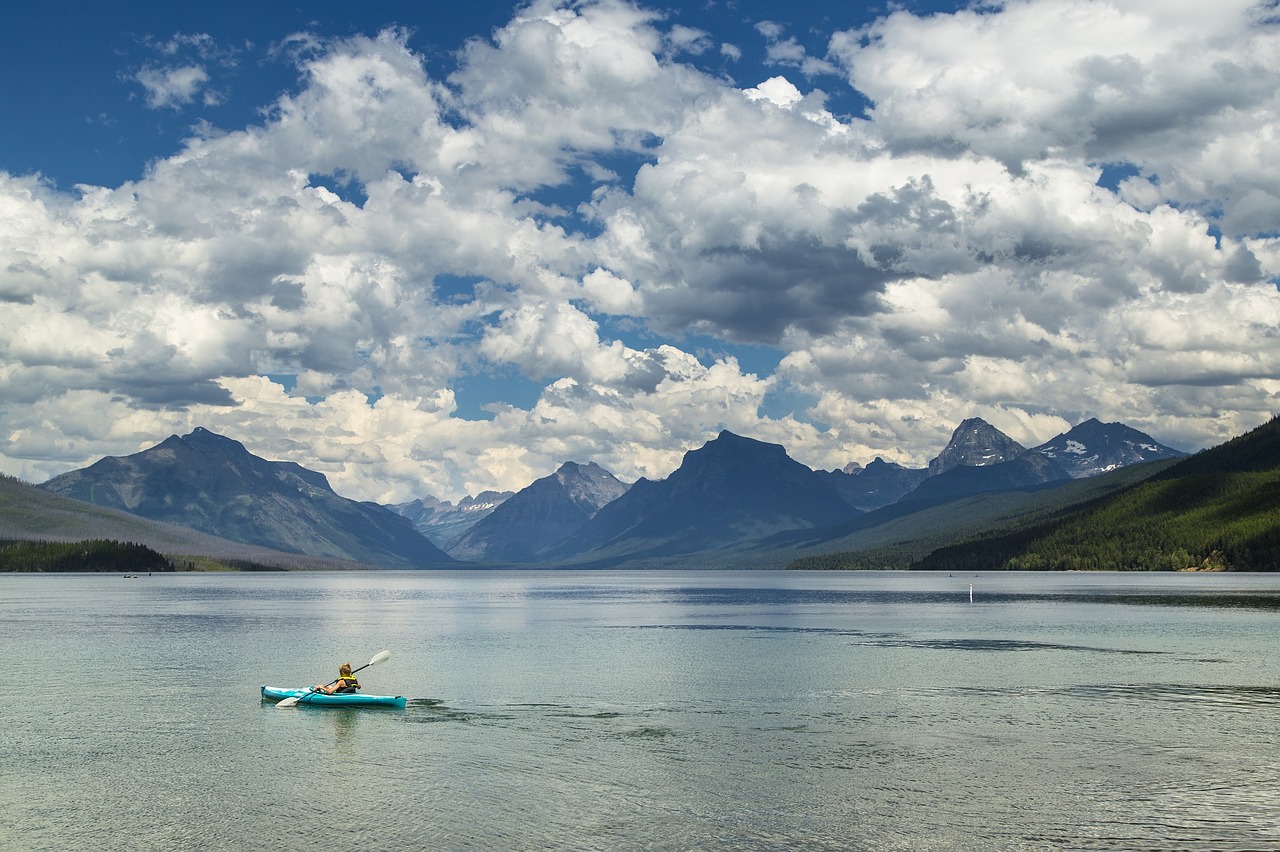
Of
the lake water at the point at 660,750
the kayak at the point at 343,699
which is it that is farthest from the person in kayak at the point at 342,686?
the lake water at the point at 660,750

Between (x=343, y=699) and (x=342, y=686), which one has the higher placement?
(x=342, y=686)

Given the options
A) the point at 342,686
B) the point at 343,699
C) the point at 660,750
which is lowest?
the point at 660,750

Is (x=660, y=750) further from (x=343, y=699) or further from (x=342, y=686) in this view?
(x=342, y=686)

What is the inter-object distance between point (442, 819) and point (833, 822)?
1624 centimetres

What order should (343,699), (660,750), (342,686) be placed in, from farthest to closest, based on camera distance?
(342,686) → (343,699) → (660,750)

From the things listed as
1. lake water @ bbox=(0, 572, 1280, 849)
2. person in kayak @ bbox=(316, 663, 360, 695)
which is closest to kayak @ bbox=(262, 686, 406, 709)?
person in kayak @ bbox=(316, 663, 360, 695)

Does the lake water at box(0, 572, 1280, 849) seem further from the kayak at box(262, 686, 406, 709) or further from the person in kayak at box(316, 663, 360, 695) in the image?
the person in kayak at box(316, 663, 360, 695)

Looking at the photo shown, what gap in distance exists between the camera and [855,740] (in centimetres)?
6081

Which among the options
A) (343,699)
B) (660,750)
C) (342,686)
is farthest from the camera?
(342,686)

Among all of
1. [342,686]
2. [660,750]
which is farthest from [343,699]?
[660,750]

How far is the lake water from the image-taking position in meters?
42.9

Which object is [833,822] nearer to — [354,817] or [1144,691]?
[354,817]

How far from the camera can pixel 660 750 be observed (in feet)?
191

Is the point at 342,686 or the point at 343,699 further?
the point at 342,686
